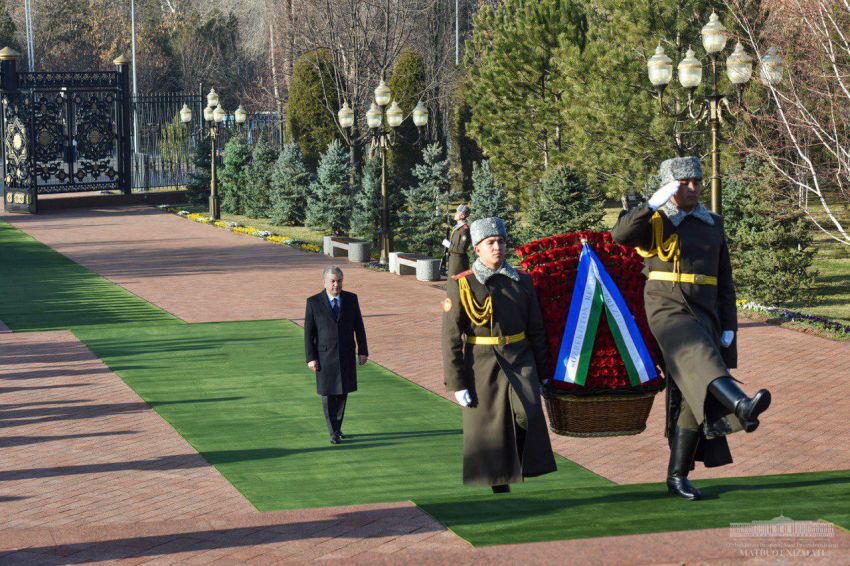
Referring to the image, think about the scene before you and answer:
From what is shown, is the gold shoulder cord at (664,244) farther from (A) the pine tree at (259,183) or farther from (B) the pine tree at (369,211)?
(A) the pine tree at (259,183)

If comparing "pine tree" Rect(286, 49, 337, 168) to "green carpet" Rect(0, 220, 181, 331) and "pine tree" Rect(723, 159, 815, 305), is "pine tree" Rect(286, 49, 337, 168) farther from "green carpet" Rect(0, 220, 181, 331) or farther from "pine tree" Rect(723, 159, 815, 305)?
"pine tree" Rect(723, 159, 815, 305)

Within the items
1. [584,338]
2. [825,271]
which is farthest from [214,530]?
[825,271]

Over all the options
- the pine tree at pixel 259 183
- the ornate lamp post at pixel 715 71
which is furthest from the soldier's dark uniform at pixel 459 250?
the pine tree at pixel 259 183

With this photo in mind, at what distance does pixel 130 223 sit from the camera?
112ft

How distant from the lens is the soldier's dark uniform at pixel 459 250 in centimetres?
1756

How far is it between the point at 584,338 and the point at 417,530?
1.53m

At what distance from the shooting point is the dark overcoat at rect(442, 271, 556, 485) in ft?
24.9

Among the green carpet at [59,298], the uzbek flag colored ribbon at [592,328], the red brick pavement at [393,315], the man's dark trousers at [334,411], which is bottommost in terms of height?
the green carpet at [59,298]

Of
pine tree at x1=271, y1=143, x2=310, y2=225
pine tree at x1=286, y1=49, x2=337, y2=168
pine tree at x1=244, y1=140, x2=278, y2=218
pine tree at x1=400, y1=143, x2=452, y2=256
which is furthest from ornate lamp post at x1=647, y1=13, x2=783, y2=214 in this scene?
pine tree at x1=286, y1=49, x2=337, y2=168

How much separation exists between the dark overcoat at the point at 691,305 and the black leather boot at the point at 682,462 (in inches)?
10.5

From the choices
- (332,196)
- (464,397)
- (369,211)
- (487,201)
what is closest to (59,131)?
(332,196)

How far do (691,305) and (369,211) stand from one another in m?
22.7

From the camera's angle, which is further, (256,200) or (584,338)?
(256,200)

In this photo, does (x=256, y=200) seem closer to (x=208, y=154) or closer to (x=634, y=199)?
(x=208, y=154)
